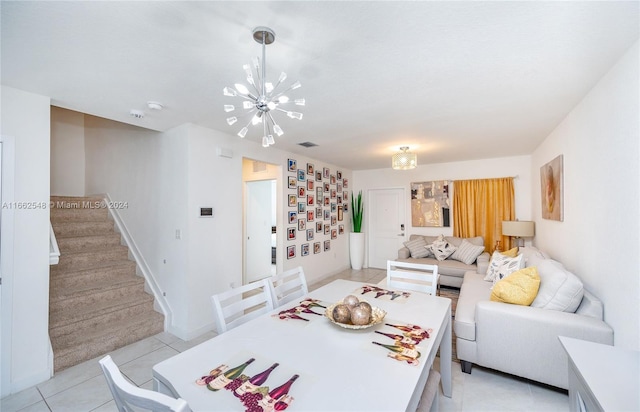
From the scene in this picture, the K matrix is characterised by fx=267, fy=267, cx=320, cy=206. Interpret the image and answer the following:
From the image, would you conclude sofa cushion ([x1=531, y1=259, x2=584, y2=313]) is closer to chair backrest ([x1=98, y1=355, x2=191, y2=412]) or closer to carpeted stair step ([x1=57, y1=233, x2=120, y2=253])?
chair backrest ([x1=98, y1=355, x2=191, y2=412])

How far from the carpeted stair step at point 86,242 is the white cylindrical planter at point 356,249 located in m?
4.23

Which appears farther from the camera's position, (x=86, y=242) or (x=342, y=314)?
(x=86, y=242)

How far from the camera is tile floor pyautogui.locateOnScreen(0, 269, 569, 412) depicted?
1874 mm

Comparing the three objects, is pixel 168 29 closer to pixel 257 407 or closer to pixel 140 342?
pixel 257 407

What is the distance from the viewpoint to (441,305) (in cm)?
185

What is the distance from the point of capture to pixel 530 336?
1981 millimetres

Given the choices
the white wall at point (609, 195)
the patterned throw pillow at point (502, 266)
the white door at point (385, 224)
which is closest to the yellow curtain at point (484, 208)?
the white door at point (385, 224)

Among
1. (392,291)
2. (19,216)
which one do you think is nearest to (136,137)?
(19,216)

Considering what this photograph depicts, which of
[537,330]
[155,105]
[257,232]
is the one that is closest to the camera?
[537,330]

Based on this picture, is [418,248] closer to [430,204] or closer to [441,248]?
[441,248]

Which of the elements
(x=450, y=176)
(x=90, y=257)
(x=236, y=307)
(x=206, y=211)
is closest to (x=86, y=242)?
(x=90, y=257)

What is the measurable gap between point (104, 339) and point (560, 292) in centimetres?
409

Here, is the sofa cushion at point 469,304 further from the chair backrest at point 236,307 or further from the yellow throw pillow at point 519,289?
the chair backrest at point 236,307

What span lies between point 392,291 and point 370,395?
126cm
